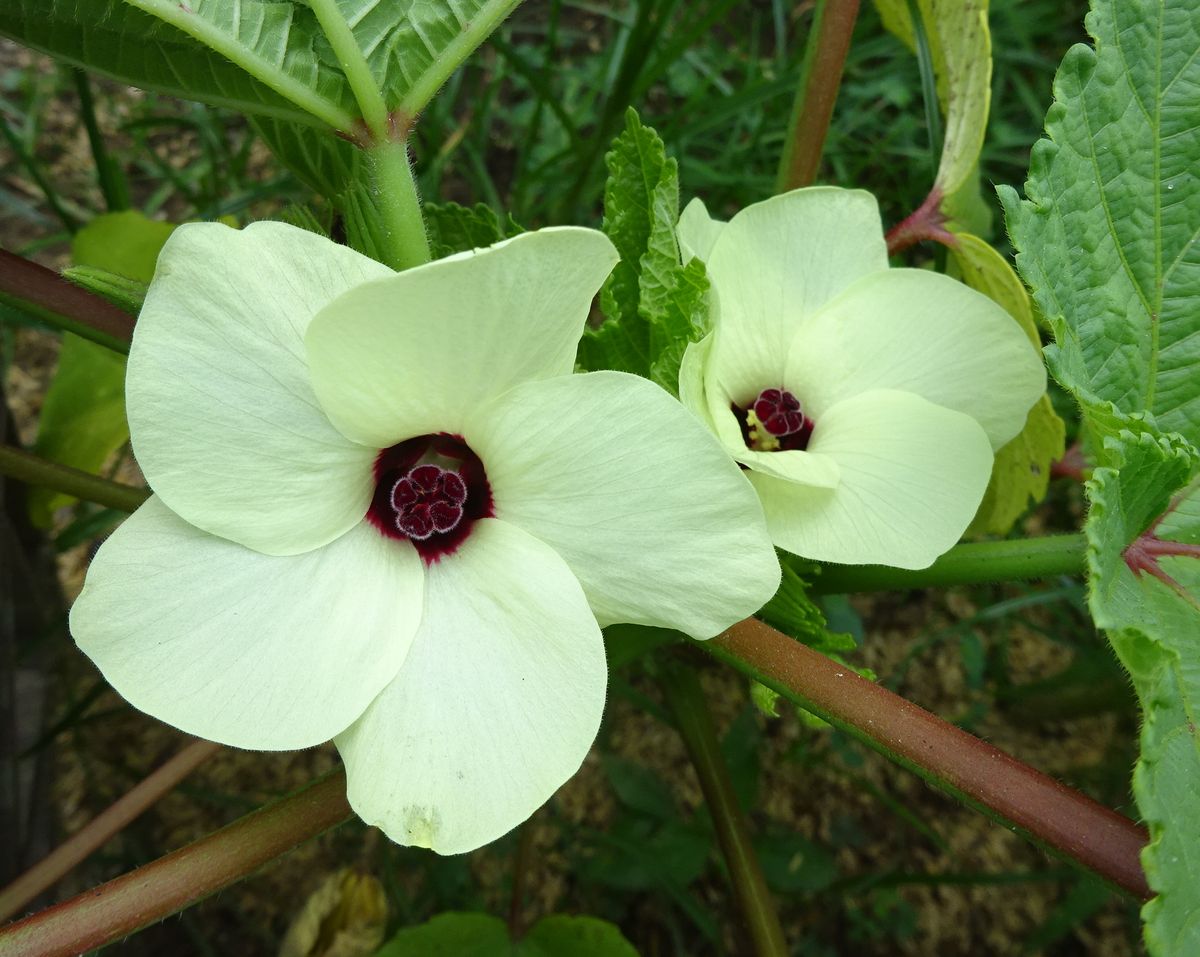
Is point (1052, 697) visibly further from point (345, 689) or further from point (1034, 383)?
point (345, 689)

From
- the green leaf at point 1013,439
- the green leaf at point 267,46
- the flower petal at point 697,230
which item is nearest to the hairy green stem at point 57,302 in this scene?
the green leaf at point 267,46

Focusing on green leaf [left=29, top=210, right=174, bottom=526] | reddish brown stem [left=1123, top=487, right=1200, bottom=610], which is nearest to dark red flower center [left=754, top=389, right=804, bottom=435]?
reddish brown stem [left=1123, top=487, right=1200, bottom=610]

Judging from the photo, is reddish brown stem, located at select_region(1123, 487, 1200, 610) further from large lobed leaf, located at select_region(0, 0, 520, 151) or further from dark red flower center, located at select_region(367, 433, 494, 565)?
large lobed leaf, located at select_region(0, 0, 520, 151)

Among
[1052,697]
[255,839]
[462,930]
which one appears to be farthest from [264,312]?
[1052,697]

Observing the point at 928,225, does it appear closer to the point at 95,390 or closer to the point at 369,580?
the point at 369,580

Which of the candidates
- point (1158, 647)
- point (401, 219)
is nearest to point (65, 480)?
point (401, 219)

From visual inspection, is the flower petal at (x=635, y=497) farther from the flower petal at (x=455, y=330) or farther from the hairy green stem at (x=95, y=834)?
the hairy green stem at (x=95, y=834)
